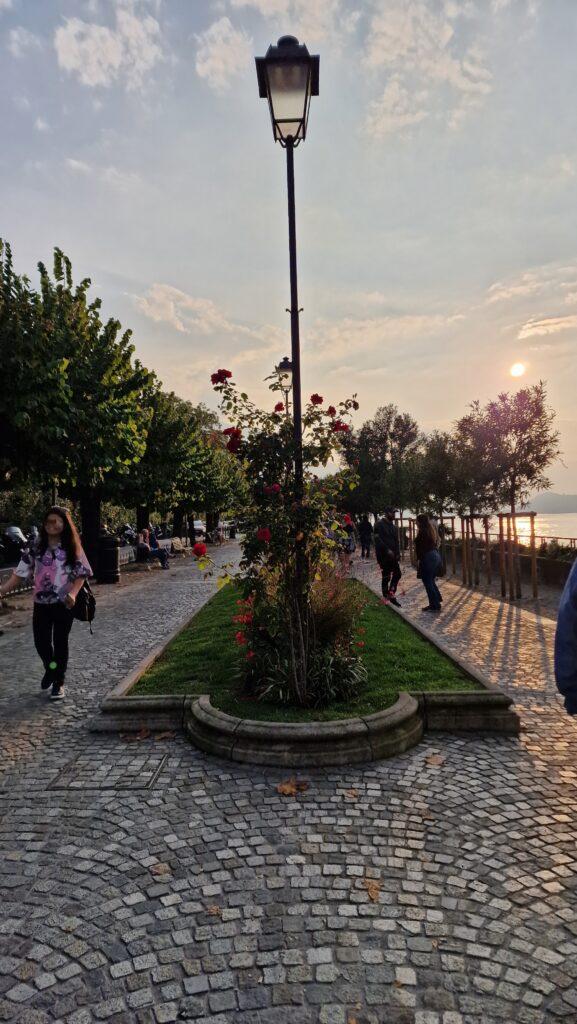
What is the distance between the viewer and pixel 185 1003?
7.32 feet

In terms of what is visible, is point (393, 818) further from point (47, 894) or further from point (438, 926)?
point (47, 894)

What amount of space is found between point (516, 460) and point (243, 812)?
2720cm

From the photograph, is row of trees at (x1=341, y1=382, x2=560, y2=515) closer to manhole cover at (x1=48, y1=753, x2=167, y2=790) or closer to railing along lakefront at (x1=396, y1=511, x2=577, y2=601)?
railing along lakefront at (x1=396, y1=511, x2=577, y2=601)

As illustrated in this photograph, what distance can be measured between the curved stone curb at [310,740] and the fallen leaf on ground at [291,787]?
0.26m

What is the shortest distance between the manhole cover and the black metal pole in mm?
2451

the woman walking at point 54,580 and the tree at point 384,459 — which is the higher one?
the tree at point 384,459

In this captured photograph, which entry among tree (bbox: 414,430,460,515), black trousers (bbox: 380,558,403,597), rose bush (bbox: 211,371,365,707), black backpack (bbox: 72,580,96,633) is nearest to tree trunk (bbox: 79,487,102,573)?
black trousers (bbox: 380,558,403,597)

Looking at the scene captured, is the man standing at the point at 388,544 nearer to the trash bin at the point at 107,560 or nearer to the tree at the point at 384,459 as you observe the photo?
the trash bin at the point at 107,560

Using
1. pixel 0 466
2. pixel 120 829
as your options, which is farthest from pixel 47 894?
pixel 0 466

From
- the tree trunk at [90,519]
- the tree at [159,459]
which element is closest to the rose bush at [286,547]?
the tree trunk at [90,519]

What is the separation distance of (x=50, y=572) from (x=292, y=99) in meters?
5.10

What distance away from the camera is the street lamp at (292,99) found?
17.6ft

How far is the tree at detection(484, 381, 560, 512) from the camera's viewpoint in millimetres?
27734

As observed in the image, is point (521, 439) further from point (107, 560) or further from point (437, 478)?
point (107, 560)
